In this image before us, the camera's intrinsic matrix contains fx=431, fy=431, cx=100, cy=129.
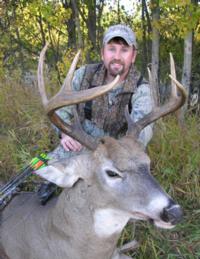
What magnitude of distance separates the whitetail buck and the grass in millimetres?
655

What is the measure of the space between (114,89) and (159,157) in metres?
0.97

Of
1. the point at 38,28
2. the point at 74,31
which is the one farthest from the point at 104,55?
the point at 38,28

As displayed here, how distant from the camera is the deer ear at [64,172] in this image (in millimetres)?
3207

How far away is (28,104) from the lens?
6.24 meters

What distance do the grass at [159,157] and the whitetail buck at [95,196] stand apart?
2.15 feet

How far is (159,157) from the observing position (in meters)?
4.74

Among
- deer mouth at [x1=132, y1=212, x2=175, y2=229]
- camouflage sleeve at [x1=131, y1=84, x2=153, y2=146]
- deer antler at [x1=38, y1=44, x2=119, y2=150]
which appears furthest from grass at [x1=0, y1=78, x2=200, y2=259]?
deer antler at [x1=38, y1=44, x2=119, y2=150]

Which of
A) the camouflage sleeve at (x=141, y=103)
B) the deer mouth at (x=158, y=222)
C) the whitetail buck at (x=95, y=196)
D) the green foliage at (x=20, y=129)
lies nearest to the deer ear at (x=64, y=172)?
the whitetail buck at (x=95, y=196)

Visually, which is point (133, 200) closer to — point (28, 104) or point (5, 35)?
point (28, 104)

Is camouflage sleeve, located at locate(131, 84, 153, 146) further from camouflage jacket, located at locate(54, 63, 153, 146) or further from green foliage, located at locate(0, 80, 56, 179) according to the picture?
green foliage, located at locate(0, 80, 56, 179)

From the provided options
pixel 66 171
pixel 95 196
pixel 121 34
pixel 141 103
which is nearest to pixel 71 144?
pixel 66 171

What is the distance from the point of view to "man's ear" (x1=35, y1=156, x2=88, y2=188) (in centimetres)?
321

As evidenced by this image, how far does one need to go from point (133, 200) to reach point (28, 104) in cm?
365

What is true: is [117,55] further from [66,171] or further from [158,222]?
[158,222]
